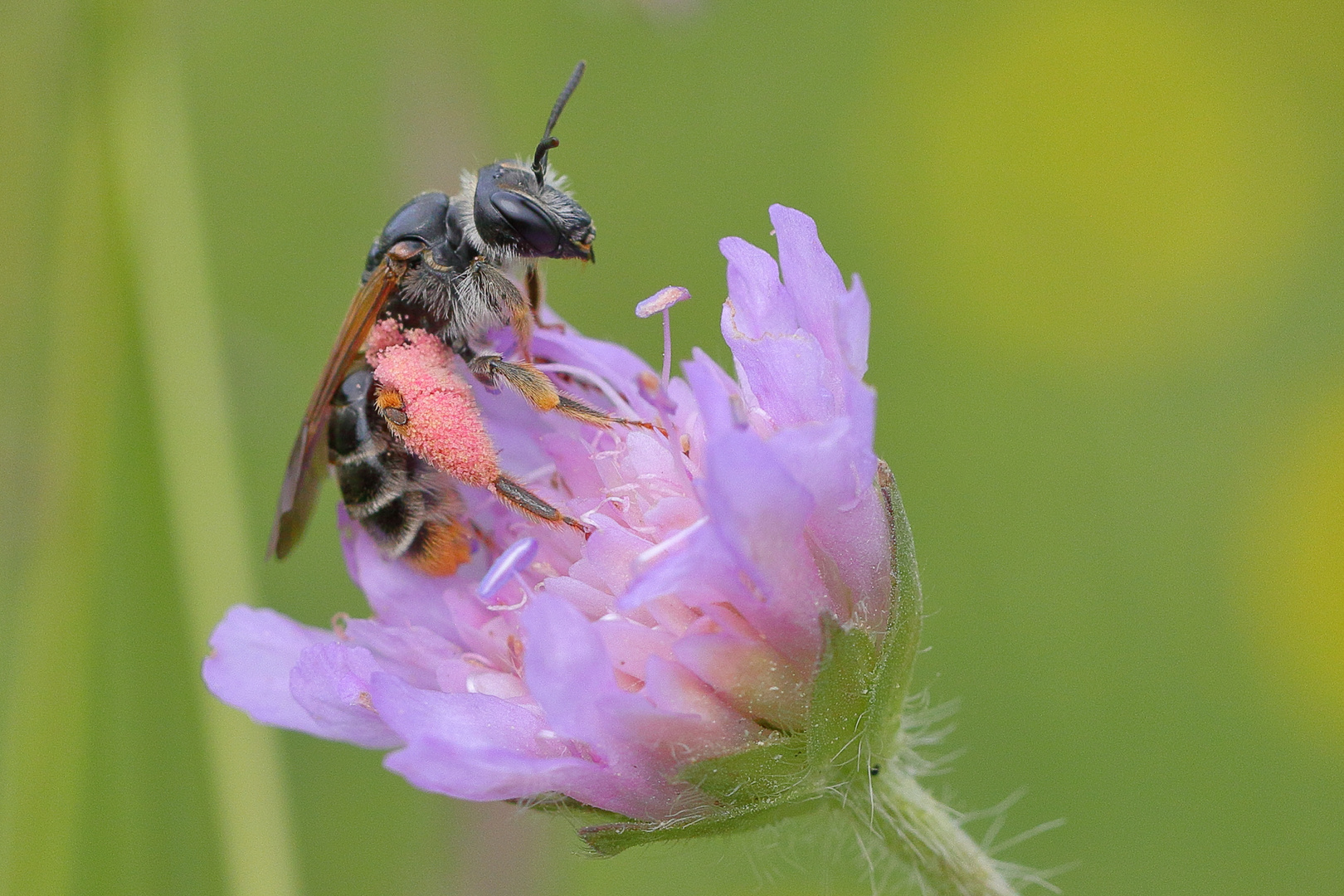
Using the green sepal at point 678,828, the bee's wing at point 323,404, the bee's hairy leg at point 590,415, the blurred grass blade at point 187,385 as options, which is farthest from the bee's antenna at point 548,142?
the blurred grass blade at point 187,385

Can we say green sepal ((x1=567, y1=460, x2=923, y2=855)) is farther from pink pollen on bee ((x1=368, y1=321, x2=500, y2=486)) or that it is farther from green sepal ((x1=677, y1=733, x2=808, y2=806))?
pink pollen on bee ((x1=368, y1=321, x2=500, y2=486))

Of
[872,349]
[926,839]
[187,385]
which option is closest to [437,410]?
[926,839]

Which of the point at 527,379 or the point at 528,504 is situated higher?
the point at 527,379

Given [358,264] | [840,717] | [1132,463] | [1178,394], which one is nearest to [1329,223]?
[1178,394]

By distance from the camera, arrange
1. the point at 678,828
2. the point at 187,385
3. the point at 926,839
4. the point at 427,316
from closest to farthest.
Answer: the point at 678,828 → the point at 926,839 → the point at 427,316 → the point at 187,385

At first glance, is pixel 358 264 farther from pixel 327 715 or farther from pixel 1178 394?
pixel 327 715

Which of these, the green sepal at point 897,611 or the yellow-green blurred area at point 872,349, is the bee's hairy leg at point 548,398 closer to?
→ the green sepal at point 897,611

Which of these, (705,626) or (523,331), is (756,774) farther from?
(523,331)
